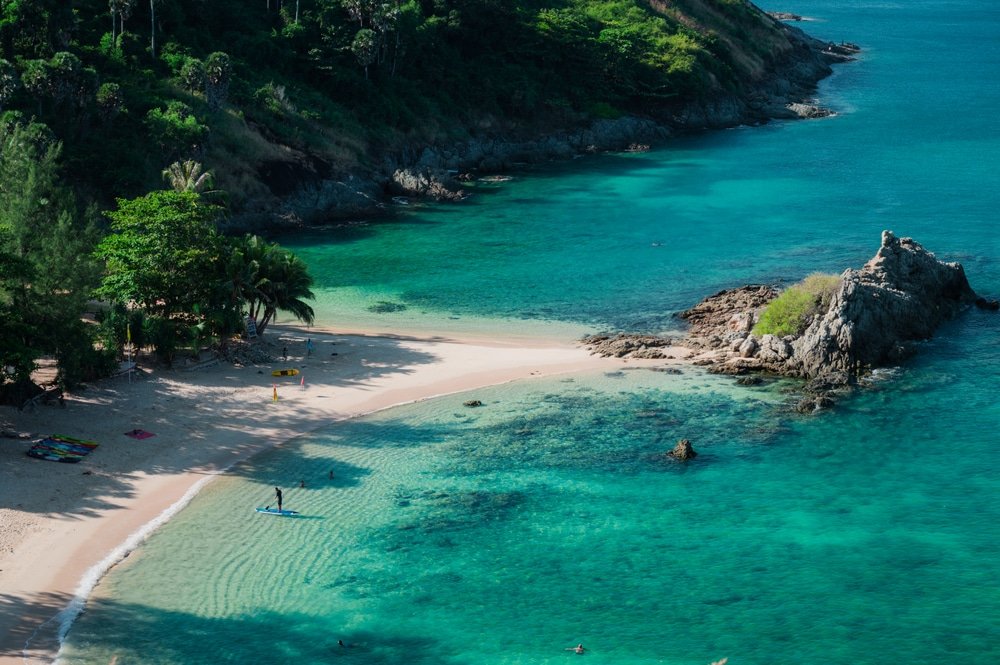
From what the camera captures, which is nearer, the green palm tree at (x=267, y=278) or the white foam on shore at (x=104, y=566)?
the white foam on shore at (x=104, y=566)

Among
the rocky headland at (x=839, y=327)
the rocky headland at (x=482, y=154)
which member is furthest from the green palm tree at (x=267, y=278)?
the rocky headland at (x=482, y=154)

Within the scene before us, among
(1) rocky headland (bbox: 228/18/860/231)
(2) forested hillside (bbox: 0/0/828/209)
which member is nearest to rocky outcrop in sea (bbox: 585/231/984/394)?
(1) rocky headland (bbox: 228/18/860/231)

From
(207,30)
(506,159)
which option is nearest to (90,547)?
(207,30)

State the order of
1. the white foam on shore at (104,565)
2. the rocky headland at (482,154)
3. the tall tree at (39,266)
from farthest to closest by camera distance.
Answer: the rocky headland at (482,154), the tall tree at (39,266), the white foam on shore at (104,565)

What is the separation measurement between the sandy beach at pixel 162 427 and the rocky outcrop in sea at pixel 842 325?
5.06 m

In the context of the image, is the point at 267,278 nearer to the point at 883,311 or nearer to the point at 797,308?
the point at 797,308

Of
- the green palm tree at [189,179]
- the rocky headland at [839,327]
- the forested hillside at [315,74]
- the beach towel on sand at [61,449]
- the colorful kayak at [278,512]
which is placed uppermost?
the forested hillside at [315,74]

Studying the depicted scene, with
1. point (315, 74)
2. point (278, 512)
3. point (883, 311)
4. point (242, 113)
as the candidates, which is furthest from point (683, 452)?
point (315, 74)

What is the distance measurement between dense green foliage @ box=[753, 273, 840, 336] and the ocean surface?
5.75 metres

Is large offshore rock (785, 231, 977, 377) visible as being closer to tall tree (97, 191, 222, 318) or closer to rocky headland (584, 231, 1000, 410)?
rocky headland (584, 231, 1000, 410)

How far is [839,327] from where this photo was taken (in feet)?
235

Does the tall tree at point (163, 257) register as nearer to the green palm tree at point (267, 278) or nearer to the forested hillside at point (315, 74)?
the green palm tree at point (267, 278)

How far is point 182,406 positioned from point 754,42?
13806 centimetres

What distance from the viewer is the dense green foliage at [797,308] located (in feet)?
243
